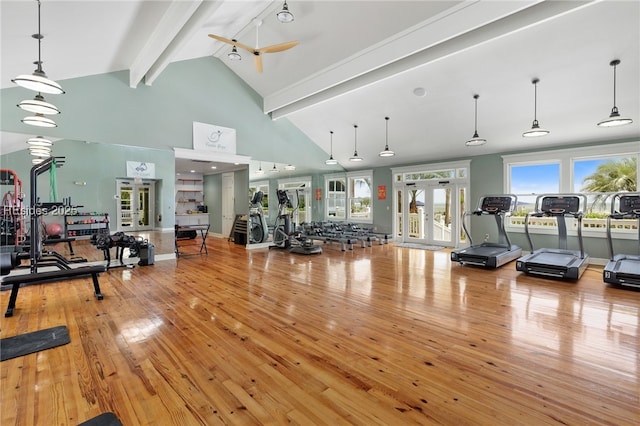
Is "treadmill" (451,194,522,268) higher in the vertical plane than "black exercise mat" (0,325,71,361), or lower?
higher

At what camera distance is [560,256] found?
596cm

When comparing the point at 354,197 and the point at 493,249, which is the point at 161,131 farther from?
the point at 493,249

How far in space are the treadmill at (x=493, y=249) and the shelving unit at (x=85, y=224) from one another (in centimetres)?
752

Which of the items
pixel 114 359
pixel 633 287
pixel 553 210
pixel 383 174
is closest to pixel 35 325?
pixel 114 359

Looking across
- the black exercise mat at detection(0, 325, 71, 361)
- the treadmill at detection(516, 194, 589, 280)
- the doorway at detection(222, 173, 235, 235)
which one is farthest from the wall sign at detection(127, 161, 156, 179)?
the treadmill at detection(516, 194, 589, 280)

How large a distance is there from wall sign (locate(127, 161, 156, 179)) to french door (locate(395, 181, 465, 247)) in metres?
7.45

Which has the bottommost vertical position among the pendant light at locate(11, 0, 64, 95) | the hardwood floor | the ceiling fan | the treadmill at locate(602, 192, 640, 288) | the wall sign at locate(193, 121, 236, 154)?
the hardwood floor

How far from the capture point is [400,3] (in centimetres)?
471

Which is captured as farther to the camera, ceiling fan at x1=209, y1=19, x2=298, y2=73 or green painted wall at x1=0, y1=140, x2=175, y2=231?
green painted wall at x1=0, y1=140, x2=175, y2=231

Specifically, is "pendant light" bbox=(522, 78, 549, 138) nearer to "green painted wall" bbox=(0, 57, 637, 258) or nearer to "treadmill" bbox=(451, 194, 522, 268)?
"treadmill" bbox=(451, 194, 522, 268)

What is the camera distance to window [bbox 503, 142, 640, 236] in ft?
21.2

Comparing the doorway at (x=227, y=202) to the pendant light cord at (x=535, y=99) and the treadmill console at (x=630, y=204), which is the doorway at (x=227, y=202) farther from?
the treadmill console at (x=630, y=204)

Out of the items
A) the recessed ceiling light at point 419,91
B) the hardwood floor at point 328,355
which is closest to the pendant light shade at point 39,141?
the hardwood floor at point 328,355

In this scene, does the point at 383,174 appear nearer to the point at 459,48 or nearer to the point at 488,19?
the point at 459,48
